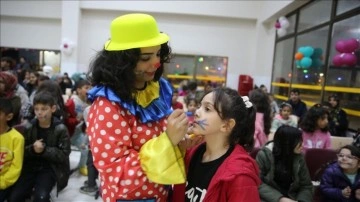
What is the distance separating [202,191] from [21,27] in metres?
10.4

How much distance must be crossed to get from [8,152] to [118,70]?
1.72 meters

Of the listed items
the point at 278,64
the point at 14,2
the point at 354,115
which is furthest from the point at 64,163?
the point at 14,2

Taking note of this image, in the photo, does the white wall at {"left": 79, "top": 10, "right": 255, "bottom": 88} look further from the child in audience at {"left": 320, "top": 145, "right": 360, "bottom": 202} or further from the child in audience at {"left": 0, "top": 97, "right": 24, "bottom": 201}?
the child in audience at {"left": 320, "top": 145, "right": 360, "bottom": 202}

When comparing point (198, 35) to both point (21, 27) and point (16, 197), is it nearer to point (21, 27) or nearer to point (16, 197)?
point (21, 27)

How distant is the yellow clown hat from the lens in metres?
1.00

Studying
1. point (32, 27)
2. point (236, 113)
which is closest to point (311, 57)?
point (236, 113)

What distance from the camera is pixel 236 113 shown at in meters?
1.18

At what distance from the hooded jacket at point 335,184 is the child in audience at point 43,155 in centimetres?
212

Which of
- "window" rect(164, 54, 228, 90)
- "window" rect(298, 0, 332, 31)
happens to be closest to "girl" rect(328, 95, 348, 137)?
"window" rect(298, 0, 332, 31)

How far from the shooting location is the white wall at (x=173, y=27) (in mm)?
9148

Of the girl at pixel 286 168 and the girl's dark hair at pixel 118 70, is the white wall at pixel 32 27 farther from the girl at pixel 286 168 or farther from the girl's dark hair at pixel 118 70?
the girl's dark hair at pixel 118 70

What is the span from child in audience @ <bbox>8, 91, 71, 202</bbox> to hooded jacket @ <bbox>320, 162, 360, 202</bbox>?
83.4 inches

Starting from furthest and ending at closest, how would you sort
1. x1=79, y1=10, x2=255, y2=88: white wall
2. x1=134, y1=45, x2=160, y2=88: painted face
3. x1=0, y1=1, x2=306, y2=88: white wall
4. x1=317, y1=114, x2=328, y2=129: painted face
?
x1=79, y1=10, x2=255, y2=88: white wall, x1=0, y1=1, x2=306, y2=88: white wall, x1=317, y1=114, x2=328, y2=129: painted face, x1=134, y1=45, x2=160, y2=88: painted face

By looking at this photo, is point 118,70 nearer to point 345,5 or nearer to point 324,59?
point 345,5
